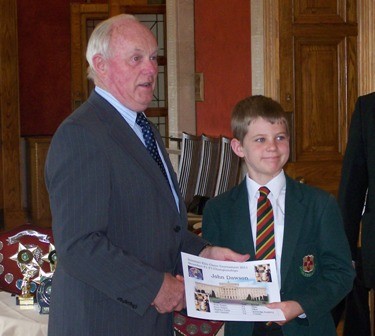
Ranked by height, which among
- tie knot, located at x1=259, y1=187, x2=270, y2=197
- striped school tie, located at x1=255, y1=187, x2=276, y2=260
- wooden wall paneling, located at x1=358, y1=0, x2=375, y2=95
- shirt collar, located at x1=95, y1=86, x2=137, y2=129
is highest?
wooden wall paneling, located at x1=358, y1=0, x2=375, y2=95

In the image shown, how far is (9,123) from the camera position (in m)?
10.6

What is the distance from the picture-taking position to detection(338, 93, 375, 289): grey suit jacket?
10.4 feet

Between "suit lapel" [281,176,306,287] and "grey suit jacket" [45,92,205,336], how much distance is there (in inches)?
11.4

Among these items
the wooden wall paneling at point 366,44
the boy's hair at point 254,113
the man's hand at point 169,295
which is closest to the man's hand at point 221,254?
the man's hand at point 169,295

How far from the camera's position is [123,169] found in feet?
7.53

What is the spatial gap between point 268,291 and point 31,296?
3.35 ft

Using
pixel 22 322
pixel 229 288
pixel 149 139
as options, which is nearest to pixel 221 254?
pixel 229 288

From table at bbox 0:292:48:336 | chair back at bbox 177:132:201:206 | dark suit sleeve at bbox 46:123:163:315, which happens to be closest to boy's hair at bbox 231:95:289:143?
dark suit sleeve at bbox 46:123:163:315

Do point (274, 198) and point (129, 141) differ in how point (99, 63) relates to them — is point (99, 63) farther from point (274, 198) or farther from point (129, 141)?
point (274, 198)

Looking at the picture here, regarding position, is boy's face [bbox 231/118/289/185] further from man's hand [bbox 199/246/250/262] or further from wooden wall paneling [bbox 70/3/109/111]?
wooden wall paneling [bbox 70/3/109/111]

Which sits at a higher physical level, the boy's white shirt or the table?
the boy's white shirt

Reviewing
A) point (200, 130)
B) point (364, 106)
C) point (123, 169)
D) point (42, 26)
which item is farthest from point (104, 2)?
point (123, 169)

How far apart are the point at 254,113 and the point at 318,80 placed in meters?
3.58

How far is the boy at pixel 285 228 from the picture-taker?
2.46 m
